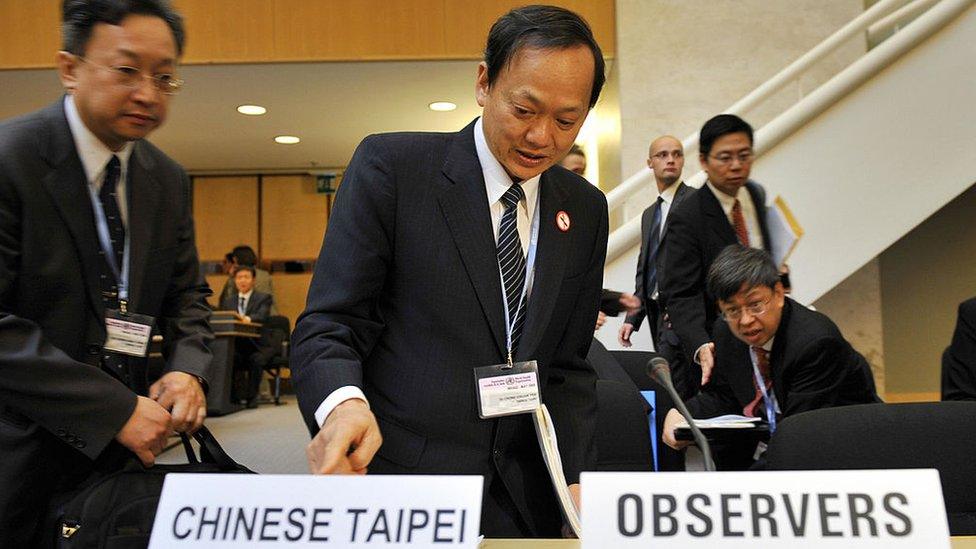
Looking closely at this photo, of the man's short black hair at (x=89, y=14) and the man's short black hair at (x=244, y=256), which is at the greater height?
the man's short black hair at (x=244, y=256)

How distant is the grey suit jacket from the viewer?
1.40 metres

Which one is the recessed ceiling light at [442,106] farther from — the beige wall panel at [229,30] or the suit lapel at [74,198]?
the suit lapel at [74,198]

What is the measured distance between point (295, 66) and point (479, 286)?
652 cm

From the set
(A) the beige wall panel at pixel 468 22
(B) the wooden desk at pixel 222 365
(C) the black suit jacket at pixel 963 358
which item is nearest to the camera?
(C) the black suit jacket at pixel 963 358

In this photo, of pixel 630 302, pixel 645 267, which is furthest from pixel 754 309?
pixel 645 267

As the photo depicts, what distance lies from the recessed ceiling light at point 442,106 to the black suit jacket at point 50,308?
24.1 feet

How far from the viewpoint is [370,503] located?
85 centimetres

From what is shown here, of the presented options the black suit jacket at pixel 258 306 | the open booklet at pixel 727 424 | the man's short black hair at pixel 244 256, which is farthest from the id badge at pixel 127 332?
the man's short black hair at pixel 244 256

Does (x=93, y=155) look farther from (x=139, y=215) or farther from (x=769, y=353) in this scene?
(x=769, y=353)

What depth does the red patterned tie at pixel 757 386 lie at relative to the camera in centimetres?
293

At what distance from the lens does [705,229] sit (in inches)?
133

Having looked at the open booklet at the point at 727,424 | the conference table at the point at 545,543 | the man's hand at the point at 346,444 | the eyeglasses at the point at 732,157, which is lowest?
the open booklet at the point at 727,424

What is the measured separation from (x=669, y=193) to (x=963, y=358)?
1560 mm

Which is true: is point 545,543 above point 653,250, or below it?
below
